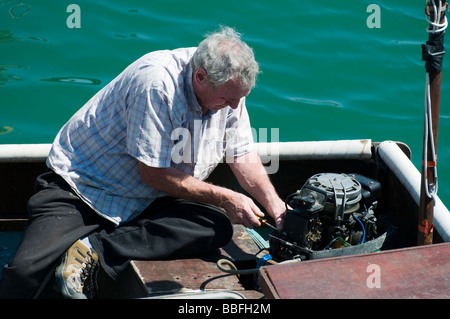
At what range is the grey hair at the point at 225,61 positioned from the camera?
2.91m

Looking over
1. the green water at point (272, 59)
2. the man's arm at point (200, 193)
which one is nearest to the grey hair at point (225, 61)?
the man's arm at point (200, 193)

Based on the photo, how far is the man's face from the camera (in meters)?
2.97

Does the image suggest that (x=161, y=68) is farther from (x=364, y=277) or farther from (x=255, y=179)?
(x=364, y=277)

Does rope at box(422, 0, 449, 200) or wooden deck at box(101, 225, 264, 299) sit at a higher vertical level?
rope at box(422, 0, 449, 200)

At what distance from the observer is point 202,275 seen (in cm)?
301

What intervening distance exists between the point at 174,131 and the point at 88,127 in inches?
17.6

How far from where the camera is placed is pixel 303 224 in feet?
9.38

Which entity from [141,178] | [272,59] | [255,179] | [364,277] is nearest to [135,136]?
[141,178]

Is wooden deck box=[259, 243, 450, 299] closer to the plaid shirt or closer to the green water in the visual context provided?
the plaid shirt

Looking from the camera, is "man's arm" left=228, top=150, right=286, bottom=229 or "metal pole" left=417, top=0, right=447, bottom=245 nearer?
"metal pole" left=417, top=0, right=447, bottom=245

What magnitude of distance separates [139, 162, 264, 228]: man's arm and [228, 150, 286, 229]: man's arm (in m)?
0.28

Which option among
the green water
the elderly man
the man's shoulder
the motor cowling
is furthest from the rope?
the green water

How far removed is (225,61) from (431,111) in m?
0.92

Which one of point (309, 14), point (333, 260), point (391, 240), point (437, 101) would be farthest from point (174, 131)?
point (309, 14)
